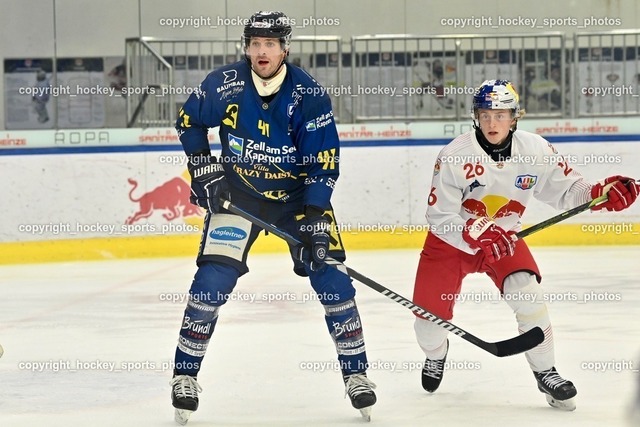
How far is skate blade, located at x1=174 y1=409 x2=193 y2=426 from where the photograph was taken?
12.1ft

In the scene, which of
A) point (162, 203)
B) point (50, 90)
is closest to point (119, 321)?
point (162, 203)

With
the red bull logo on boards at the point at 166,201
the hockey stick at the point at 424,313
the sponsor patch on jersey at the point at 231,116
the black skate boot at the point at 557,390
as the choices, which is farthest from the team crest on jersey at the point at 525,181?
the red bull logo on boards at the point at 166,201

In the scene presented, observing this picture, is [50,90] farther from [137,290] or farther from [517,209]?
[517,209]

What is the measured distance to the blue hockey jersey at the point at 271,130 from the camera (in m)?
3.76

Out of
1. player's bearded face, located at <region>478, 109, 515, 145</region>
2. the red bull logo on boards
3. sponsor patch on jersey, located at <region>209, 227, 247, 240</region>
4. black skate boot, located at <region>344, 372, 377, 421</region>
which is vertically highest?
player's bearded face, located at <region>478, 109, 515, 145</region>

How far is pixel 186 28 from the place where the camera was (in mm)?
9516

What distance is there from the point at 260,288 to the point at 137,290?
70 centimetres

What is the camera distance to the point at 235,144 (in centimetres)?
383

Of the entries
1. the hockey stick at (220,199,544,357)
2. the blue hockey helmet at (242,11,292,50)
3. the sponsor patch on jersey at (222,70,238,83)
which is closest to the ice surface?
the hockey stick at (220,199,544,357)

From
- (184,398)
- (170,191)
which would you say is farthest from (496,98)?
(170,191)

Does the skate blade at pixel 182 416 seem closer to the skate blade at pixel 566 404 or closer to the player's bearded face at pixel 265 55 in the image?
the player's bearded face at pixel 265 55

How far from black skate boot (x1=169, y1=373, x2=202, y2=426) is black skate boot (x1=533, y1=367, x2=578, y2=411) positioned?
1.10 metres

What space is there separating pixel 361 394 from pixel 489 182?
0.86 meters

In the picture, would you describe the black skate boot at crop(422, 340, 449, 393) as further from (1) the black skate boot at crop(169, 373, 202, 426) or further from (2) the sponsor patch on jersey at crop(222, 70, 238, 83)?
(2) the sponsor patch on jersey at crop(222, 70, 238, 83)
